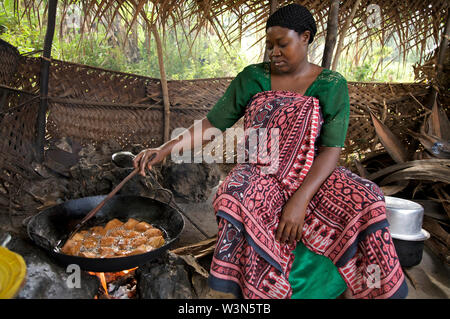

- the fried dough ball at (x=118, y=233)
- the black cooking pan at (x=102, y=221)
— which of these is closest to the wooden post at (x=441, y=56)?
the black cooking pan at (x=102, y=221)

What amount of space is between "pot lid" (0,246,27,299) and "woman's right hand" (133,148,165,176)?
67 cm

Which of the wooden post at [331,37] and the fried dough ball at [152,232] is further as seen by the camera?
the wooden post at [331,37]

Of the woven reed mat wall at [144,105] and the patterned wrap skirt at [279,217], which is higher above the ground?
the woven reed mat wall at [144,105]

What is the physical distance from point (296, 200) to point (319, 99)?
0.57m

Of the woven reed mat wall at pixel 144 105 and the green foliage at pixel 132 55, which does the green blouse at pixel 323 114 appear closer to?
the woven reed mat wall at pixel 144 105

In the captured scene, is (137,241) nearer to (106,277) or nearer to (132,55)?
(106,277)

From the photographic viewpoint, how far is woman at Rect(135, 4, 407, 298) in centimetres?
132

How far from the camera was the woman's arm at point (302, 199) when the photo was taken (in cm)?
139

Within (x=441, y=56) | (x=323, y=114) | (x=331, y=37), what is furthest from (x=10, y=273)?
(x=441, y=56)

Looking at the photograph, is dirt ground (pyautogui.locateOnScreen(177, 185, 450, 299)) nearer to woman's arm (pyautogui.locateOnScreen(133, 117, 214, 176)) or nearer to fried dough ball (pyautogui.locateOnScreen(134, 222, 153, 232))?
fried dough ball (pyautogui.locateOnScreen(134, 222, 153, 232))

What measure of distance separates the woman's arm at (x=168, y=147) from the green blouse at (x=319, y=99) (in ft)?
0.32

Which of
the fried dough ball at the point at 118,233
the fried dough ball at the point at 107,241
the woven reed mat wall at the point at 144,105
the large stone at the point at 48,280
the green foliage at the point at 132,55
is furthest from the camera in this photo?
Answer: the green foliage at the point at 132,55

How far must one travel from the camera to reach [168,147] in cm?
170
